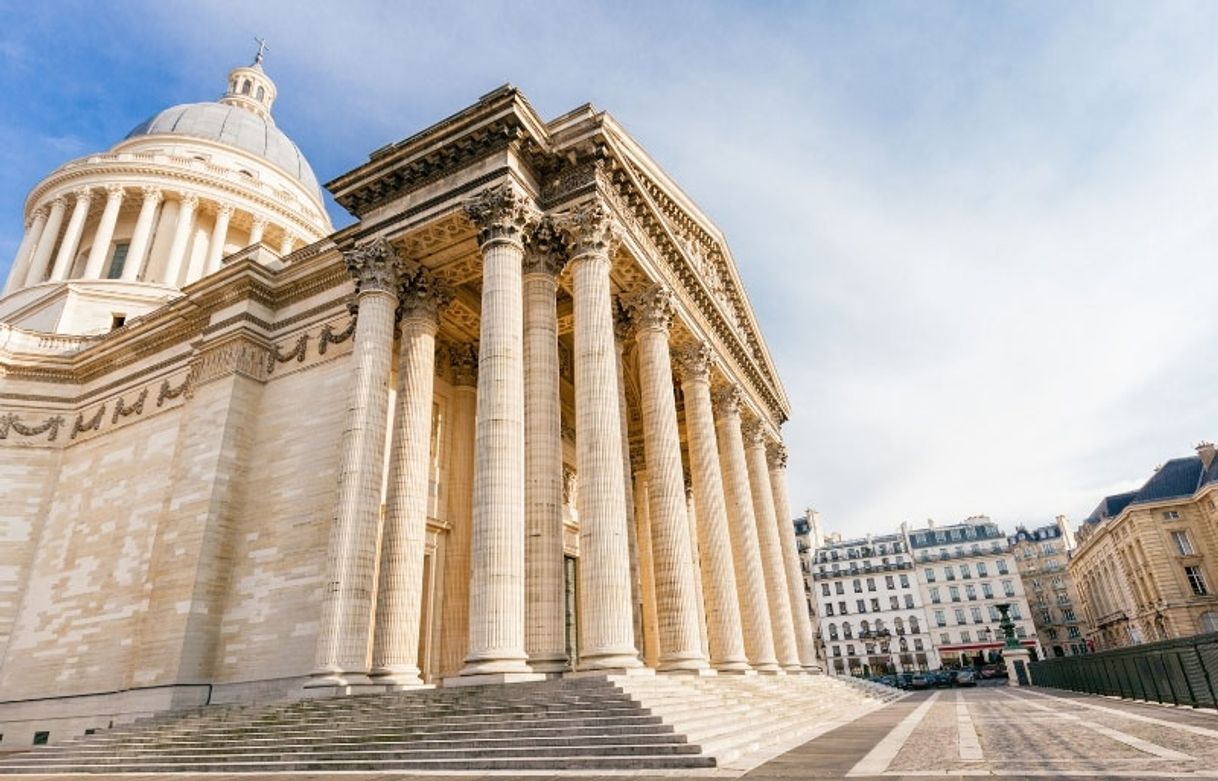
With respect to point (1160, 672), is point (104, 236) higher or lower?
higher

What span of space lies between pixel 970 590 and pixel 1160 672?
76.9 meters

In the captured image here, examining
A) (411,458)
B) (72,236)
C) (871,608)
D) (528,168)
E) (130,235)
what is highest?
(130,235)

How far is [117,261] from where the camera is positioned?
3581 cm

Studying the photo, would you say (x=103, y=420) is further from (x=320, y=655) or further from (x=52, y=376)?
(x=320, y=655)

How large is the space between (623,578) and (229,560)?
41.3 ft

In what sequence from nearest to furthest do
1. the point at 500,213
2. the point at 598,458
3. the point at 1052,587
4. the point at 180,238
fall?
the point at 598,458
the point at 500,213
the point at 180,238
the point at 1052,587

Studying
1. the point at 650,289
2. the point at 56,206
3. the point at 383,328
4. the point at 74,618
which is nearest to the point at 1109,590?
the point at 650,289

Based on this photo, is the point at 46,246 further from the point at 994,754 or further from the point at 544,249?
the point at 994,754

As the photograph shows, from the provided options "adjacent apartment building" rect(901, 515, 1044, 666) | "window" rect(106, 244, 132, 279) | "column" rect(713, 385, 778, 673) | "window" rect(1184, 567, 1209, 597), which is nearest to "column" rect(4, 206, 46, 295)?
"window" rect(106, 244, 132, 279)

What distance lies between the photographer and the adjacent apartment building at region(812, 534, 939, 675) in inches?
3322

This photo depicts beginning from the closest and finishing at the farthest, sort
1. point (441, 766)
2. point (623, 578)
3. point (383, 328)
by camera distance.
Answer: point (441, 766) → point (623, 578) → point (383, 328)

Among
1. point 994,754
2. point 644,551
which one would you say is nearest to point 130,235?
point 644,551

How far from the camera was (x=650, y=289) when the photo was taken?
19.5 metres

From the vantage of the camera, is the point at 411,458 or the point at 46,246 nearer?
the point at 411,458
